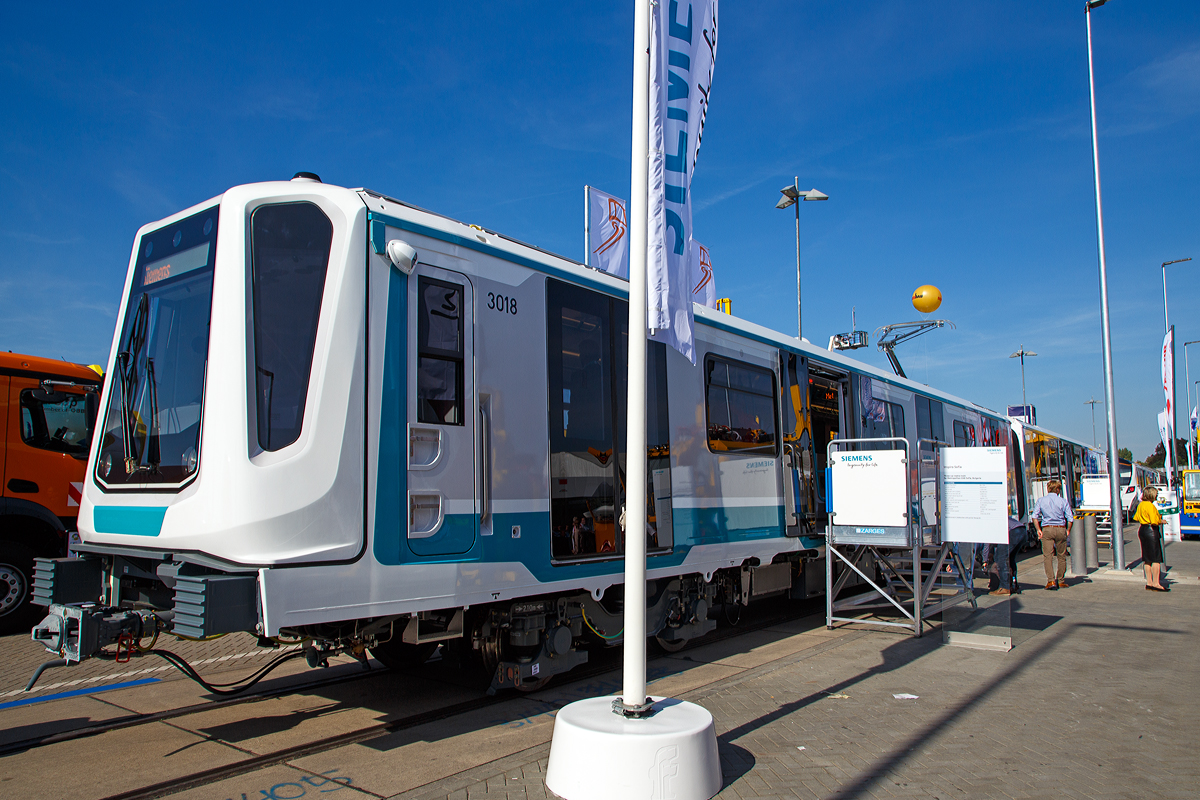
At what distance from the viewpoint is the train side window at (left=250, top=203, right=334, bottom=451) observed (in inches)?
176

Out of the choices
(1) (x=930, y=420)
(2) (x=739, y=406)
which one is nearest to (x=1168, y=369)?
(1) (x=930, y=420)

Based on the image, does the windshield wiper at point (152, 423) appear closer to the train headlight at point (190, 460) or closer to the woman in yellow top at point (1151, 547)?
the train headlight at point (190, 460)

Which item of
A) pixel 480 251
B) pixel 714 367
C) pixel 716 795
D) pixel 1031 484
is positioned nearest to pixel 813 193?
pixel 1031 484

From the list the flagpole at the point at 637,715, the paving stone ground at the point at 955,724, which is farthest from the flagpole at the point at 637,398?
the paving stone ground at the point at 955,724

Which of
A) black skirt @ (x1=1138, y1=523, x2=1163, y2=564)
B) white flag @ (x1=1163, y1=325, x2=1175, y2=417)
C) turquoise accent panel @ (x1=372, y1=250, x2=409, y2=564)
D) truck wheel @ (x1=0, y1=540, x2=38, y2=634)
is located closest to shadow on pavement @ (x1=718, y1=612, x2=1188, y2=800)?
turquoise accent panel @ (x1=372, y1=250, x2=409, y2=564)

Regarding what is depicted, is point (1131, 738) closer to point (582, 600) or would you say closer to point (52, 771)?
point (582, 600)

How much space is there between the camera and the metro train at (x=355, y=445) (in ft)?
14.3

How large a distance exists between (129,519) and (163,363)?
3.37 feet

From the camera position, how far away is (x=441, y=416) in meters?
5.07

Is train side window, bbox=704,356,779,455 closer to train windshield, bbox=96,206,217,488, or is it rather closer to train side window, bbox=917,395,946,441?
train windshield, bbox=96,206,217,488

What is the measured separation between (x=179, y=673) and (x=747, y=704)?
5202 mm

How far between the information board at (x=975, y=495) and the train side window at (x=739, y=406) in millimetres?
1973

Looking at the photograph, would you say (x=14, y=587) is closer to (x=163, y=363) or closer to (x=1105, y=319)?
(x=163, y=363)

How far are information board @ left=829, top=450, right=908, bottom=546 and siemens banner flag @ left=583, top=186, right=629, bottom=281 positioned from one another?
616cm
